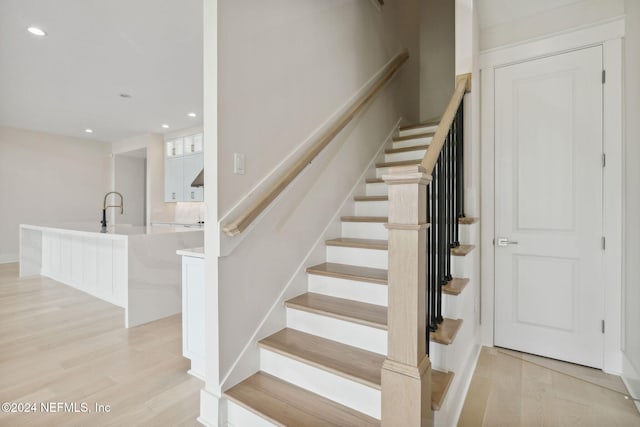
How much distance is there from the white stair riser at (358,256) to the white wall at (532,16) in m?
2.08

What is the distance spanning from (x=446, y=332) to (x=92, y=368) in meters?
2.42

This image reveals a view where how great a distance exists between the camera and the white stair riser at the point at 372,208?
8.49 ft

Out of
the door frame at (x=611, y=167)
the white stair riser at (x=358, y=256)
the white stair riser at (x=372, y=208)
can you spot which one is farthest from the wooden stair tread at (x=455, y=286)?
the door frame at (x=611, y=167)

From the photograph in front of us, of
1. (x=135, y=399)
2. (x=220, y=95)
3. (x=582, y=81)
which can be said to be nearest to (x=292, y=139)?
(x=220, y=95)

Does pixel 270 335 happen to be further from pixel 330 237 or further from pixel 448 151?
pixel 448 151

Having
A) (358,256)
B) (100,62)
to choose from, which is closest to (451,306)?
(358,256)

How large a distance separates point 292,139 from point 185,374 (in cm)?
181

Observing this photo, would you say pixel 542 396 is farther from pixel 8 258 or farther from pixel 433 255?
pixel 8 258

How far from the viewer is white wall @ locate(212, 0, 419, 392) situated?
1.63m

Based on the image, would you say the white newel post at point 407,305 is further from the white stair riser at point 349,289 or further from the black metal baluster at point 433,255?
the white stair riser at point 349,289

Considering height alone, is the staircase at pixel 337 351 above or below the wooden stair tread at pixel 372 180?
below

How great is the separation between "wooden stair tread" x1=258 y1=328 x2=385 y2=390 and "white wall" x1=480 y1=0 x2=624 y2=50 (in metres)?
2.72

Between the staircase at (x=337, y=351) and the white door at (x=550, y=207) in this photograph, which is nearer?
the staircase at (x=337, y=351)

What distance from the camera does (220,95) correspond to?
157 cm
